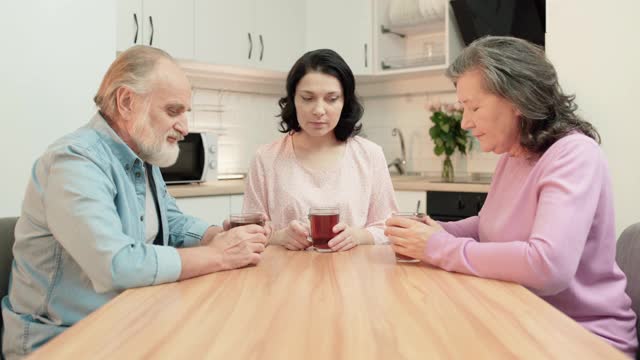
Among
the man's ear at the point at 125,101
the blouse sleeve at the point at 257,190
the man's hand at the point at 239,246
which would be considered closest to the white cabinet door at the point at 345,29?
the blouse sleeve at the point at 257,190

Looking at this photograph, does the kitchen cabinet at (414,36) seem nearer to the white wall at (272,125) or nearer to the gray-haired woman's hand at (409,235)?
the white wall at (272,125)

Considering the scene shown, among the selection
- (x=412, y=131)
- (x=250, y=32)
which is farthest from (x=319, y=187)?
(x=412, y=131)

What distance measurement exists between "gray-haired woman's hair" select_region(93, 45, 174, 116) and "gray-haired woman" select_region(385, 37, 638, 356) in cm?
72

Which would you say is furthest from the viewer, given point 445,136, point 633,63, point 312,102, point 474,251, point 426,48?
point 426,48

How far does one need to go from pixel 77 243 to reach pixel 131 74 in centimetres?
48

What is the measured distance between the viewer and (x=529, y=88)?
1.36m

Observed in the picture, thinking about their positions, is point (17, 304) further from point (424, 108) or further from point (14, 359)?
point (424, 108)

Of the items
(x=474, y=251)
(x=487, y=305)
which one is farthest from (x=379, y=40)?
(x=487, y=305)

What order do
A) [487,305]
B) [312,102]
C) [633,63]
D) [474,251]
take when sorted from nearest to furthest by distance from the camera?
[487,305] → [474,251] → [312,102] → [633,63]

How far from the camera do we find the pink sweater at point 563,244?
115 cm

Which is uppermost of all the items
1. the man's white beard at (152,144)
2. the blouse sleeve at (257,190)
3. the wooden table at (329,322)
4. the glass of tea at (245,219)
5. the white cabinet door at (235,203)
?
the man's white beard at (152,144)

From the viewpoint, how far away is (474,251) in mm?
1229

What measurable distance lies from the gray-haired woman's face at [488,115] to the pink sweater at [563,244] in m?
0.09

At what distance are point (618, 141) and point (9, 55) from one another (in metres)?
2.34
